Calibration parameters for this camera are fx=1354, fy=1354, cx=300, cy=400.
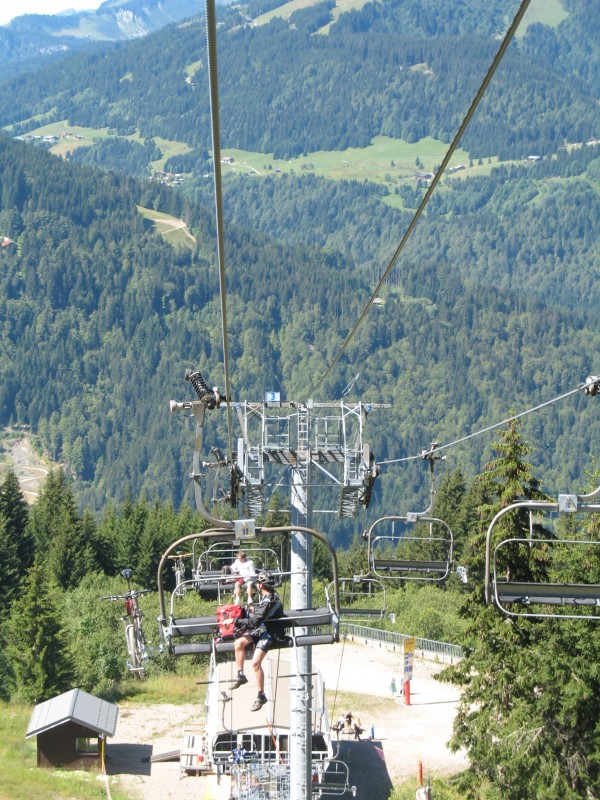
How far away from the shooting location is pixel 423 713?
167 ft

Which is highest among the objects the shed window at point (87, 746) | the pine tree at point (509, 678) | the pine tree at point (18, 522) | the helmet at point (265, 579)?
the helmet at point (265, 579)

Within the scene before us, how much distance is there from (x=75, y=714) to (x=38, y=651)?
10.3 meters

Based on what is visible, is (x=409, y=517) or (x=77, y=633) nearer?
(x=409, y=517)

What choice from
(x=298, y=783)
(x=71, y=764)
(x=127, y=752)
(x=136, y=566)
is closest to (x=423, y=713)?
(x=127, y=752)

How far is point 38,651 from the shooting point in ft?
167

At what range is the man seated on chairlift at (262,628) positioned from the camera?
18109 mm

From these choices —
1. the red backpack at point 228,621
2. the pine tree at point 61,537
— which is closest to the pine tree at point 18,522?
the pine tree at point 61,537

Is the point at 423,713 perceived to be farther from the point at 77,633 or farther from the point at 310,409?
the point at 310,409

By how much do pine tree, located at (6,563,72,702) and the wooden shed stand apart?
832 cm

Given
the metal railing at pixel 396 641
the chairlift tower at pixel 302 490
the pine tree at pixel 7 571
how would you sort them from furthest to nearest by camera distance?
the pine tree at pixel 7 571 < the metal railing at pixel 396 641 < the chairlift tower at pixel 302 490

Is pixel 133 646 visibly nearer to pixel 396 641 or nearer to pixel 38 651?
pixel 38 651

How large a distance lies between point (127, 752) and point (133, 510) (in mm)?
43694

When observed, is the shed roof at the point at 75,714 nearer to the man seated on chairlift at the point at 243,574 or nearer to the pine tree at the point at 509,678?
the pine tree at the point at 509,678

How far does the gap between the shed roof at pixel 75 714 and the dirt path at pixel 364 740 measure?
1.92 m
